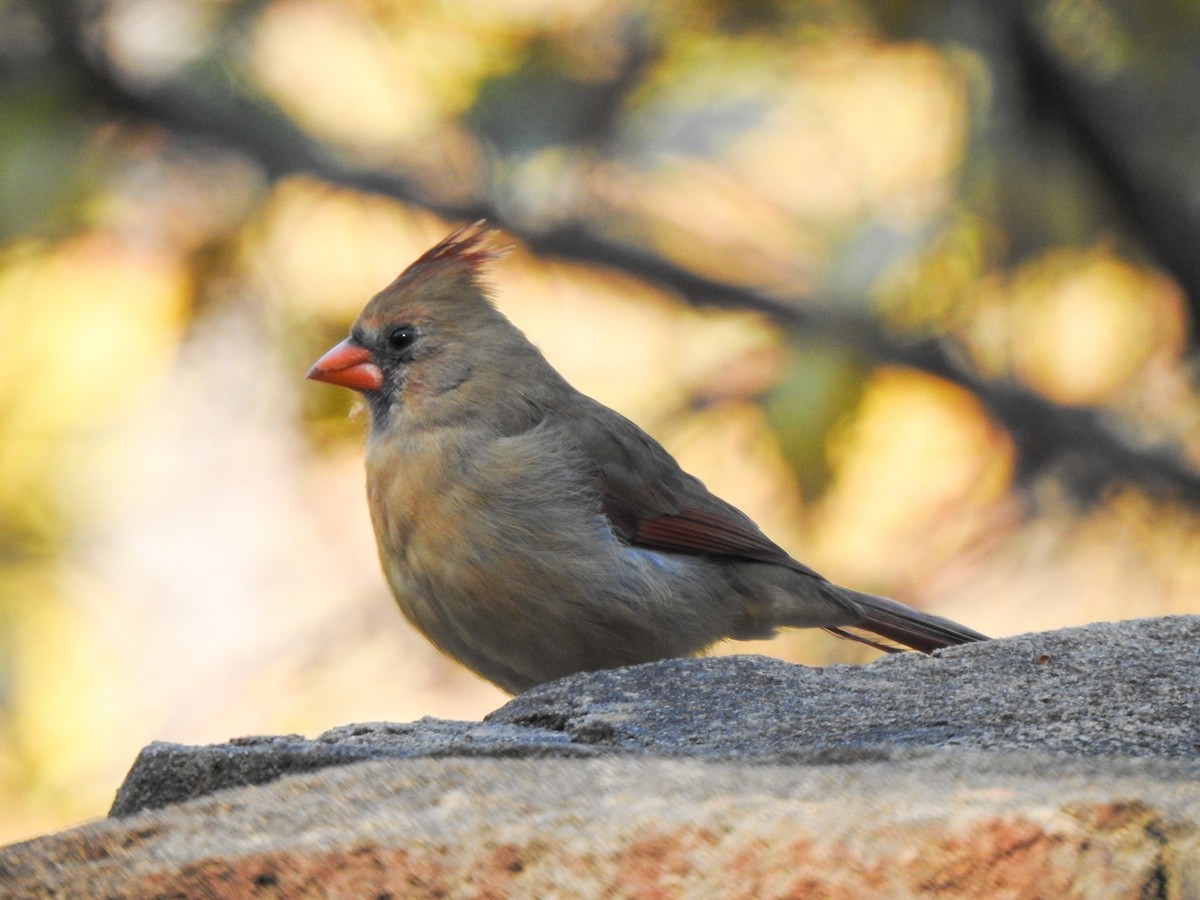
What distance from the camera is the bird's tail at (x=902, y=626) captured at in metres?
3.32

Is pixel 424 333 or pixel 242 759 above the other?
pixel 424 333

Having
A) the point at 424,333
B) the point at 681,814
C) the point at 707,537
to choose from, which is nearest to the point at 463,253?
the point at 424,333

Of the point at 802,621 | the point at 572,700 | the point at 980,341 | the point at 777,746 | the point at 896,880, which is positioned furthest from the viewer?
the point at 980,341

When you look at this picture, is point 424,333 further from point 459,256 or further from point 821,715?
point 821,715

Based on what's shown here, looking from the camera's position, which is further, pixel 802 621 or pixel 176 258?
pixel 176 258

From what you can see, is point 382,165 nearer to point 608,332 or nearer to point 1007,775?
point 608,332

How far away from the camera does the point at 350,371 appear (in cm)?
343

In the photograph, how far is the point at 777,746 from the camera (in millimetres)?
1791

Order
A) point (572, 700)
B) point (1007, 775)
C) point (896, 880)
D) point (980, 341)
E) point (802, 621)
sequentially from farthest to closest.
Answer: point (980, 341) < point (802, 621) < point (572, 700) < point (1007, 775) < point (896, 880)

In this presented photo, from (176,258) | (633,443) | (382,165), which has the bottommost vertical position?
(633,443)

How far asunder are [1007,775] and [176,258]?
269 cm

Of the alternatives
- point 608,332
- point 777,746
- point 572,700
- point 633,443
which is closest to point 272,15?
point 608,332

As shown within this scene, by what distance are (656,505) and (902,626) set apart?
21.7 inches

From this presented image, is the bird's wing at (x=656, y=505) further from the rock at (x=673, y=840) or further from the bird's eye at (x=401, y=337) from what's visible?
the rock at (x=673, y=840)
